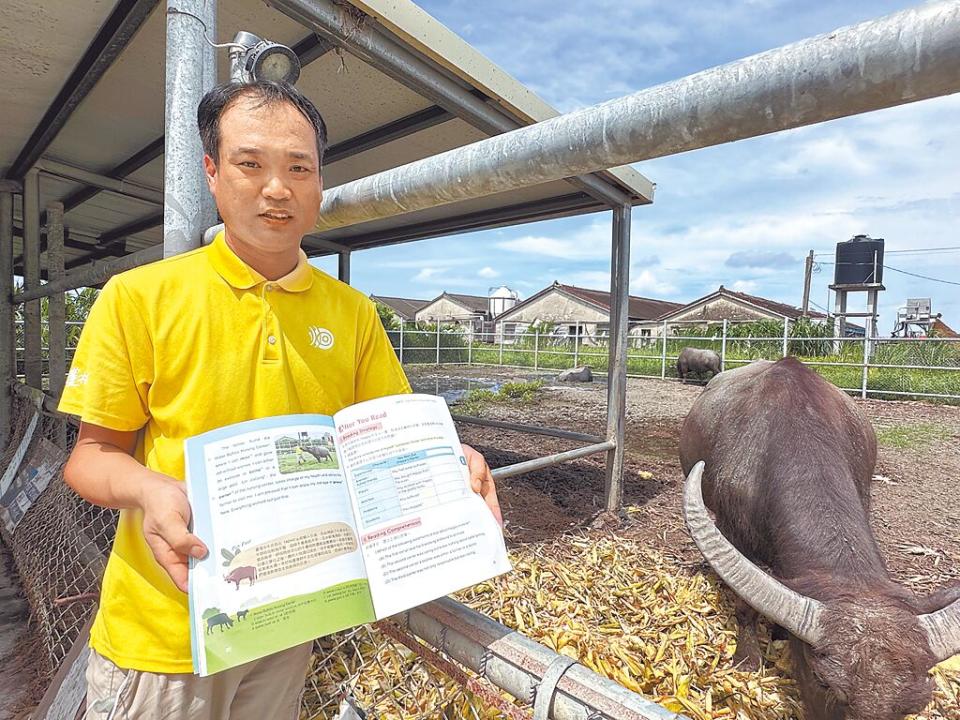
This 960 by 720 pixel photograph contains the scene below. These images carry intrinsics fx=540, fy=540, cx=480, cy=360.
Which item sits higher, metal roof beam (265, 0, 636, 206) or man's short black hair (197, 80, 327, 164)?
metal roof beam (265, 0, 636, 206)

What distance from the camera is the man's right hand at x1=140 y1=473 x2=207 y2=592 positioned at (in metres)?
0.83

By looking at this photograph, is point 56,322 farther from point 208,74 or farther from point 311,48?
point 208,74

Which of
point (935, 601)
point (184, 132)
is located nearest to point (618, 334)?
point (935, 601)

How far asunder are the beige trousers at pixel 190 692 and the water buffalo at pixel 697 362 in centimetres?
1772

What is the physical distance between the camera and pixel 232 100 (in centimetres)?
109

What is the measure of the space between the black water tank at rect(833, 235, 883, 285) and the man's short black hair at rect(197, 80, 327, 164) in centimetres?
2637

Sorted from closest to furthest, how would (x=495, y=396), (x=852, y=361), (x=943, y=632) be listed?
(x=943, y=632)
(x=495, y=396)
(x=852, y=361)

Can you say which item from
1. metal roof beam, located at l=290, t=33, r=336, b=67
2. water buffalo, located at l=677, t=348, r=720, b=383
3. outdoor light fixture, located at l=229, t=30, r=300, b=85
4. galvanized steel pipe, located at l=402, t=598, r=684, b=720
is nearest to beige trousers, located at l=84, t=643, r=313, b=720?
galvanized steel pipe, located at l=402, t=598, r=684, b=720

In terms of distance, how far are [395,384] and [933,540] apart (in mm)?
5752

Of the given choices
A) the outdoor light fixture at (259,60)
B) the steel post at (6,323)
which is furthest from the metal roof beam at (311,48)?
the steel post at (6,323)

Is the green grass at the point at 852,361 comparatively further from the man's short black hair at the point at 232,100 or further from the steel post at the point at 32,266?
the steel post at the point at 32,266

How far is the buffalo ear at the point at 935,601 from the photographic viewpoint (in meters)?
2.27

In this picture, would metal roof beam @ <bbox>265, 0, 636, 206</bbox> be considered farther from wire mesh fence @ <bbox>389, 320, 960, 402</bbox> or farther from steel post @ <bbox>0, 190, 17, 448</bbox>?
wire mesh fence @ <bbox>389, 320, 960, 402</bbox>

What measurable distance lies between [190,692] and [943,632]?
2.64m
